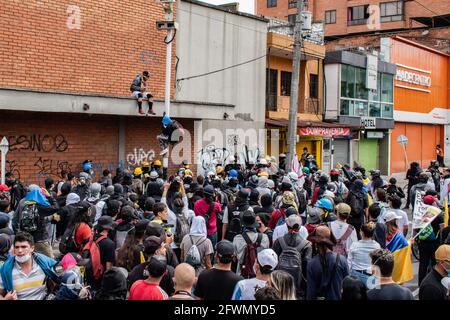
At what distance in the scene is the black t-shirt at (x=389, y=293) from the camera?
15.5 ft

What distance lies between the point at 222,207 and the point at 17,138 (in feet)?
25.0

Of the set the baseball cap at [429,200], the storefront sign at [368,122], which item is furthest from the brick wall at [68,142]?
the storefront sign at [368,122]

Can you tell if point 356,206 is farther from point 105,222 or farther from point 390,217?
point 105,222

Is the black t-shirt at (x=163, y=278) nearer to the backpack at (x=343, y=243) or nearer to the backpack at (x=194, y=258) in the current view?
the backpack at (x=194, y=258)

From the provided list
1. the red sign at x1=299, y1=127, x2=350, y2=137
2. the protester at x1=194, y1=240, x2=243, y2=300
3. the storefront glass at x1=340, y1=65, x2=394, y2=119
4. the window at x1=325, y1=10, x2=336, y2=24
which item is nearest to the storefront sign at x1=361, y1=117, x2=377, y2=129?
the storefront glass at x1=340, y1=65, x2=394, y2=119

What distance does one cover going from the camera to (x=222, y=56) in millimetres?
20953

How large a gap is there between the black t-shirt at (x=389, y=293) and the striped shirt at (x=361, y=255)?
1.52m

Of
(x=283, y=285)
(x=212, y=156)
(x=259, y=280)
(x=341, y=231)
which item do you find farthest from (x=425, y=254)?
(x=212, y=156)

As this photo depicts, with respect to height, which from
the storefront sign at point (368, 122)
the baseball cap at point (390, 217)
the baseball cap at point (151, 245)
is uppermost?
the storefront sign at point (368, 122)

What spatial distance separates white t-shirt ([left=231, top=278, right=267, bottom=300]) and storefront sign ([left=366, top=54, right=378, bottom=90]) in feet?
89.2

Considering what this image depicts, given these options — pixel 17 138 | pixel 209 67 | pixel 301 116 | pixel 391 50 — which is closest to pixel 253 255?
pixel 17 138

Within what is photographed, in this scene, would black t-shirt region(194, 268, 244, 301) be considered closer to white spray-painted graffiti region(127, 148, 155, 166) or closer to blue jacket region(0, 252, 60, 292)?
blue jacket region(0, 252, 60, 292)

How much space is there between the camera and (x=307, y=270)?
5.99m

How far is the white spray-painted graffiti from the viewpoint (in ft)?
58.8
